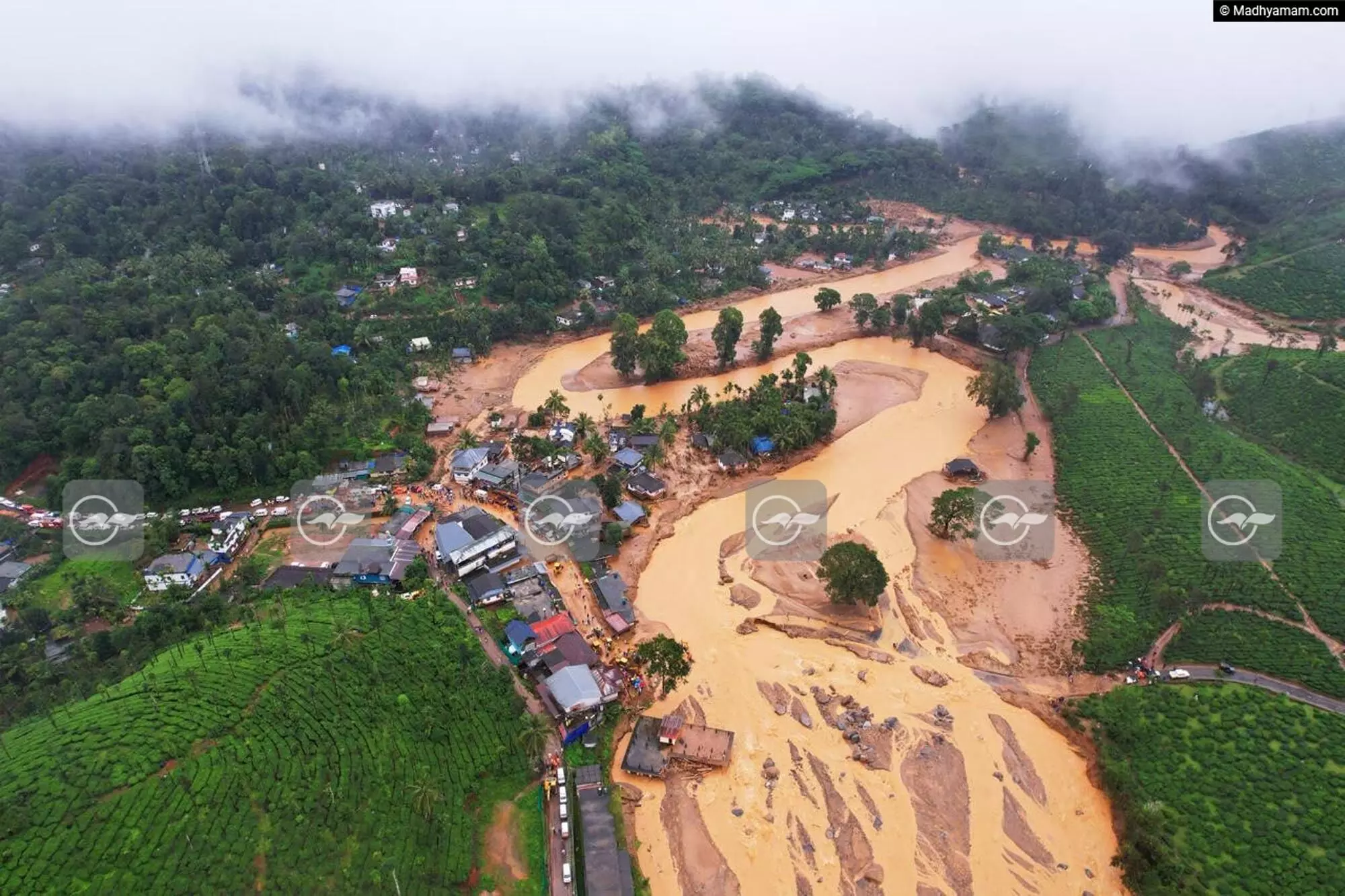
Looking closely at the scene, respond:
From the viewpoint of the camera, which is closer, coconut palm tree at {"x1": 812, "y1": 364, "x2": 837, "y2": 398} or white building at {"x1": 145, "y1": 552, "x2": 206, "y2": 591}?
white building at {"x1": 145, "y1": 552, "x2": 206, "y2": 591}

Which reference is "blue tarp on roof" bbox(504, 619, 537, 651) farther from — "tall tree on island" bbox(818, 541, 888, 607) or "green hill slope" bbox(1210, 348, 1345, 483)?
"green hill slope" bbox(1210, 348, 1345, 483)

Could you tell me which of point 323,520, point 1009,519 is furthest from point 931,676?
point 323,520

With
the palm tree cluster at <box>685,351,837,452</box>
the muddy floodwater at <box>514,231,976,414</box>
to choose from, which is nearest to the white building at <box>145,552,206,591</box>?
the muddy floodwater at <box>514,231,976,414</box>

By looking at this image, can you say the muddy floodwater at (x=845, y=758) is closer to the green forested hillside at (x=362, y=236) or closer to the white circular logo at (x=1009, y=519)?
the white circular logo at (x=1009, y=519)

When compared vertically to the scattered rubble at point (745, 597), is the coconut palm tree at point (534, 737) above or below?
above

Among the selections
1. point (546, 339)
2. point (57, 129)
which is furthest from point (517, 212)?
point (57, 129)

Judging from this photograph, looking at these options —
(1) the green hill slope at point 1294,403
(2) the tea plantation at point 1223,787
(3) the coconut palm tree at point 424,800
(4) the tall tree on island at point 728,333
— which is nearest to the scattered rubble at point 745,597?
(2) the tea plantation at point 1223,787
